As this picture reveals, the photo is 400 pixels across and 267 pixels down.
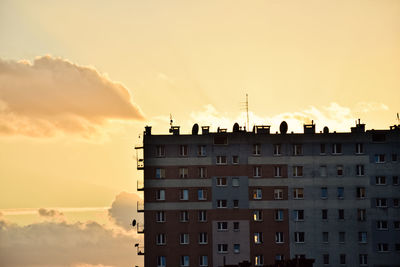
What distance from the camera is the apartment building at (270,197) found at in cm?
12062

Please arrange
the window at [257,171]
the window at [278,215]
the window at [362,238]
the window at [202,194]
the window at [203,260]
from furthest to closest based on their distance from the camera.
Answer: the window at [362,238]
the window at [257,171]
the window at [278,215]
the window at [202,194]
the window at [203,260]

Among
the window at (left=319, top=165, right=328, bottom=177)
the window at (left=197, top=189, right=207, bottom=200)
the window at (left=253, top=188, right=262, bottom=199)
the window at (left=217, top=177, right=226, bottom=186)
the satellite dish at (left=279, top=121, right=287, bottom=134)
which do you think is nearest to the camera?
the window at (left=197, top=189, right=207, bottom=200)

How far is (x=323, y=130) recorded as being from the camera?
126062mm

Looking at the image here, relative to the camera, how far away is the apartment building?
396 ft

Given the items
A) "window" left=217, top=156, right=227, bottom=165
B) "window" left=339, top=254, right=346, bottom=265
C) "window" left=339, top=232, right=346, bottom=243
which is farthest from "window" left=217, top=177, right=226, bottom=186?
"window" left=339, top=254, right=346, bottom=265

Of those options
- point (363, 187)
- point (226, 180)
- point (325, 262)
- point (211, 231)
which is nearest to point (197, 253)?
point (211, 231)

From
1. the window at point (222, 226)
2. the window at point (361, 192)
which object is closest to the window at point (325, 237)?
the window at point (361, 192)

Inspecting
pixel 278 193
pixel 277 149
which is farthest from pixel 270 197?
pixel 277 149

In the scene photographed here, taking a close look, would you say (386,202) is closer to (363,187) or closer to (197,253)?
(363,187)

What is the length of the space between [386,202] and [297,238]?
14.7m

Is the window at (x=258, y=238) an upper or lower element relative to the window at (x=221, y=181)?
lower

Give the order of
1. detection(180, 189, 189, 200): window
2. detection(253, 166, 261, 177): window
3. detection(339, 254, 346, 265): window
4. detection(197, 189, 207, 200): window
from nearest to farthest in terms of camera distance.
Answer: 1. detection(180, 189, 189, 200): window
2. detection(339, 254, 346, 265): window
3. detection(197, 189, 207, 200): window
4. detection(253, 166, 261, 177): window

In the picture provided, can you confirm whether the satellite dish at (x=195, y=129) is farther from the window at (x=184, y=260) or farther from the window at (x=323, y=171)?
the window at (x=323, y=171)

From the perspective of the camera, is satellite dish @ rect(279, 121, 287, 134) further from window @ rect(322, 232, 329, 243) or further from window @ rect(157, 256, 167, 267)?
window @ rect(157, 256, 167, 267)
